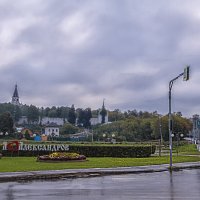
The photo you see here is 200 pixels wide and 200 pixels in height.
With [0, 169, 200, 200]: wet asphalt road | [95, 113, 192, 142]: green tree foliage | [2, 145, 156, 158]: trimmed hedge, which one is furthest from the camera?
[95, 113, 192, 142]: green tree foliage

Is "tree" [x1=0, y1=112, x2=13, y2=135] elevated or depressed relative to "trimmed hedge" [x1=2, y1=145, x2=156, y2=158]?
elevated

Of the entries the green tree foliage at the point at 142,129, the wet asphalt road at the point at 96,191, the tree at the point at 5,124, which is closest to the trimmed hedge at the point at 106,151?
the wet asphalt road at the point at 96,191

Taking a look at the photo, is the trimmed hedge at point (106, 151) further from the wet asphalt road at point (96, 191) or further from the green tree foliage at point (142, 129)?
the green tree foliage at point (142, 129)

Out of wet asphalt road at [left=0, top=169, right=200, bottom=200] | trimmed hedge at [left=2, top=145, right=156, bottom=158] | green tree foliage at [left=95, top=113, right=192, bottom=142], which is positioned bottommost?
wet asphalt road at [left=0, top=169, right=200, bottom=200]

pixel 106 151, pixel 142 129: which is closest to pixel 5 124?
pixel 142 129

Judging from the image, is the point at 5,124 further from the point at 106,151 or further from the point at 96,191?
the point at 96,191

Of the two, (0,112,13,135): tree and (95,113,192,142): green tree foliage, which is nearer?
(95,113,192,142): green tree foliage

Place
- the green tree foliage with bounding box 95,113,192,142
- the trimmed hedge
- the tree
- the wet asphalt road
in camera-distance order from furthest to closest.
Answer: the tree
the green tree foliage with bounding box 95,113,192,142
the trimmed hedge
the wet asphalt road

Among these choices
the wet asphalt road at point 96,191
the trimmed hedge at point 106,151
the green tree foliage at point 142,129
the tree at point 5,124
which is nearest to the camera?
the wet asphalt road at point 96,191

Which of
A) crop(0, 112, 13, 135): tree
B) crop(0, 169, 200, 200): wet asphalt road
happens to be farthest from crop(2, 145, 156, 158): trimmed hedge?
crop(0, 112, 13, 135): tree

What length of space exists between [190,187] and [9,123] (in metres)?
134

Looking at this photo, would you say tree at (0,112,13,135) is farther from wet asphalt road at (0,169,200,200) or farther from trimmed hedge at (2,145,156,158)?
wet asphalt road at (0,169,200,200)

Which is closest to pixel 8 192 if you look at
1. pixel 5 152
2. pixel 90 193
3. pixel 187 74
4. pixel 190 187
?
pixel 90 193

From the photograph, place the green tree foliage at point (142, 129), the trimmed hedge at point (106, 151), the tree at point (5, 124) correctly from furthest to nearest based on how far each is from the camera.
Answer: the tree at point (5, 124) < the green tree foliage at point (142, 129) < the trimmed hedge at point (106, 151)
